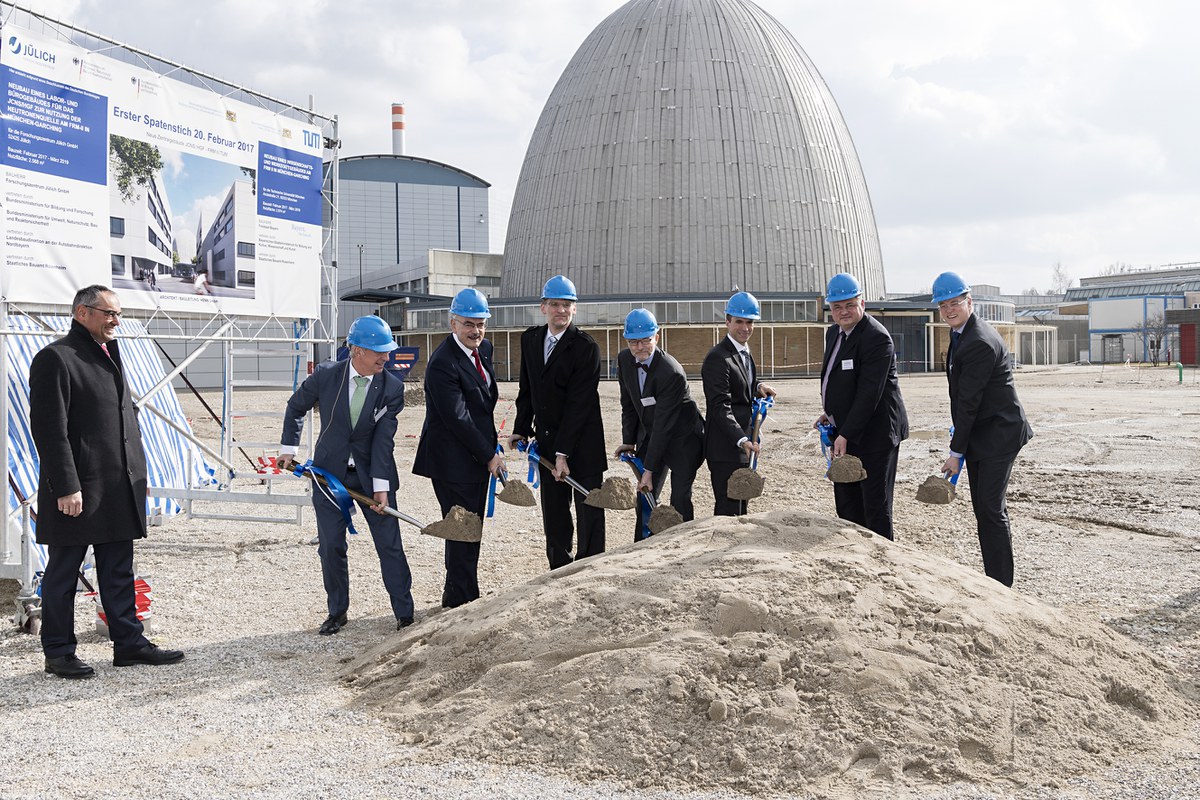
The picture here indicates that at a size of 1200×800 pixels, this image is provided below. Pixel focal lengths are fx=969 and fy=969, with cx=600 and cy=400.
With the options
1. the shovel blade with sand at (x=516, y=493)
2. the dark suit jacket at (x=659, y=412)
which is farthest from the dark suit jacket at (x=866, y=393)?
the shovel blade with sand at (x=516, y=493)

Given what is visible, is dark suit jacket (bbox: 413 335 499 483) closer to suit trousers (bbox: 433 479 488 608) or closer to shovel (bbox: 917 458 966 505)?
suit trousers (bbox: 433 479 488 608)

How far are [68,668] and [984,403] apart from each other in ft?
18.5

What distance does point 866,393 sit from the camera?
21.2 ft

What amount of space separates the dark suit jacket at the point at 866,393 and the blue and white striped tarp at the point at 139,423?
558cm

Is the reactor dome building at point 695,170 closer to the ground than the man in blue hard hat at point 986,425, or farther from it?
farther from it

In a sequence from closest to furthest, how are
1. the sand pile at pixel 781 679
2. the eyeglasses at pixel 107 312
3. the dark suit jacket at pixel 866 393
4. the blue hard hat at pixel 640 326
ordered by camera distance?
the sand pile at pixel 781 679, the eyeglasses at pixel 107 312, the dark suit jacket at pixel 866 393, the blue hard hat at pixel 640 326

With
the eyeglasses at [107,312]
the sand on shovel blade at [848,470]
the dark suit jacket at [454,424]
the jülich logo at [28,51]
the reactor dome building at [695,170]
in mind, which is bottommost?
the sand on shovel blade at [848,470]

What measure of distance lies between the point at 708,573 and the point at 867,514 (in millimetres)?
1978

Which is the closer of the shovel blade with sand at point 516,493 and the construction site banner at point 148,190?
the shovel blade with sand at point 516,493

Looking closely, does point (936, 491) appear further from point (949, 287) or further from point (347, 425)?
point (347, 425)

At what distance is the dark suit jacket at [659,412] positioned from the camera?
7.23 metres

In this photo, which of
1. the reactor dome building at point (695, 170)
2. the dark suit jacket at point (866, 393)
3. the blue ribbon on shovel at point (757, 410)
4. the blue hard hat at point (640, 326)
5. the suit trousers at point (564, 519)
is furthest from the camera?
the reactor dome building at point (695, 170)

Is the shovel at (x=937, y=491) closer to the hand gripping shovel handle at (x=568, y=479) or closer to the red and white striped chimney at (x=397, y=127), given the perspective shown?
the hand gripping shovel handle at (x=568, y=479)

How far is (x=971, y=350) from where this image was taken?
6.15 meters
